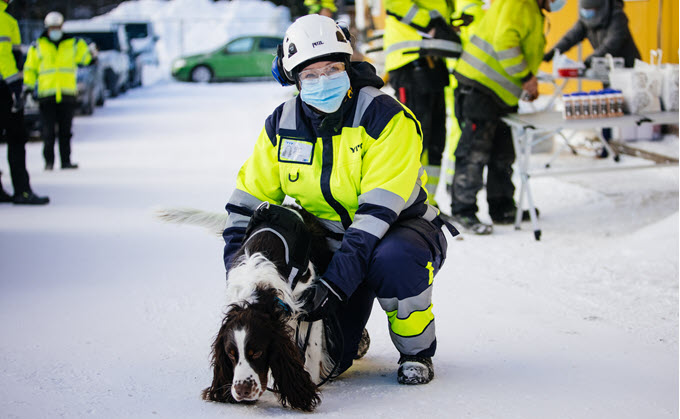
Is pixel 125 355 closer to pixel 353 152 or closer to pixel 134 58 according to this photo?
pixel 353 152

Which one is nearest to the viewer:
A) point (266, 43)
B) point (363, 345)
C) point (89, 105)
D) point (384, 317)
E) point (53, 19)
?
point (363, 345)

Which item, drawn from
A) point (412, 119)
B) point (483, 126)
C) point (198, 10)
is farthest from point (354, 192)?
point (198, 10)

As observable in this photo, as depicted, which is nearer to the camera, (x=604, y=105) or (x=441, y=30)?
(x=604, y=105)

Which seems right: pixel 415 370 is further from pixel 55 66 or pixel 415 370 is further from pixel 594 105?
pixel 55 66

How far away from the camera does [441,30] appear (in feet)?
20.6

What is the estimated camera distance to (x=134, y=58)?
22.7m

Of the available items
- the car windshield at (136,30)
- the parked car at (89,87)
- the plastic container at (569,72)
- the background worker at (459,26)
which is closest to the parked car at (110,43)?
the parked car at (89,87)

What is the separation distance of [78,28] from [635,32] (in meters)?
14.3

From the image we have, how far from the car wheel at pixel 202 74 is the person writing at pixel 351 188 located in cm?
2109

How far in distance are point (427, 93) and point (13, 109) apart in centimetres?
388

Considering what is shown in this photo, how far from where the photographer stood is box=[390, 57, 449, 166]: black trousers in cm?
628

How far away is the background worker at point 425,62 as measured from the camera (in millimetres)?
6266

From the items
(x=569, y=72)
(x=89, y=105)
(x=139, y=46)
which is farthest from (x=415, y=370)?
(x=139, y=46)

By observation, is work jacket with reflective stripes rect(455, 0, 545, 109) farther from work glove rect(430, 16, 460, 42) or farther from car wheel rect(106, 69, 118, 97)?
car wheel rect(106, 69, 118, 97)
